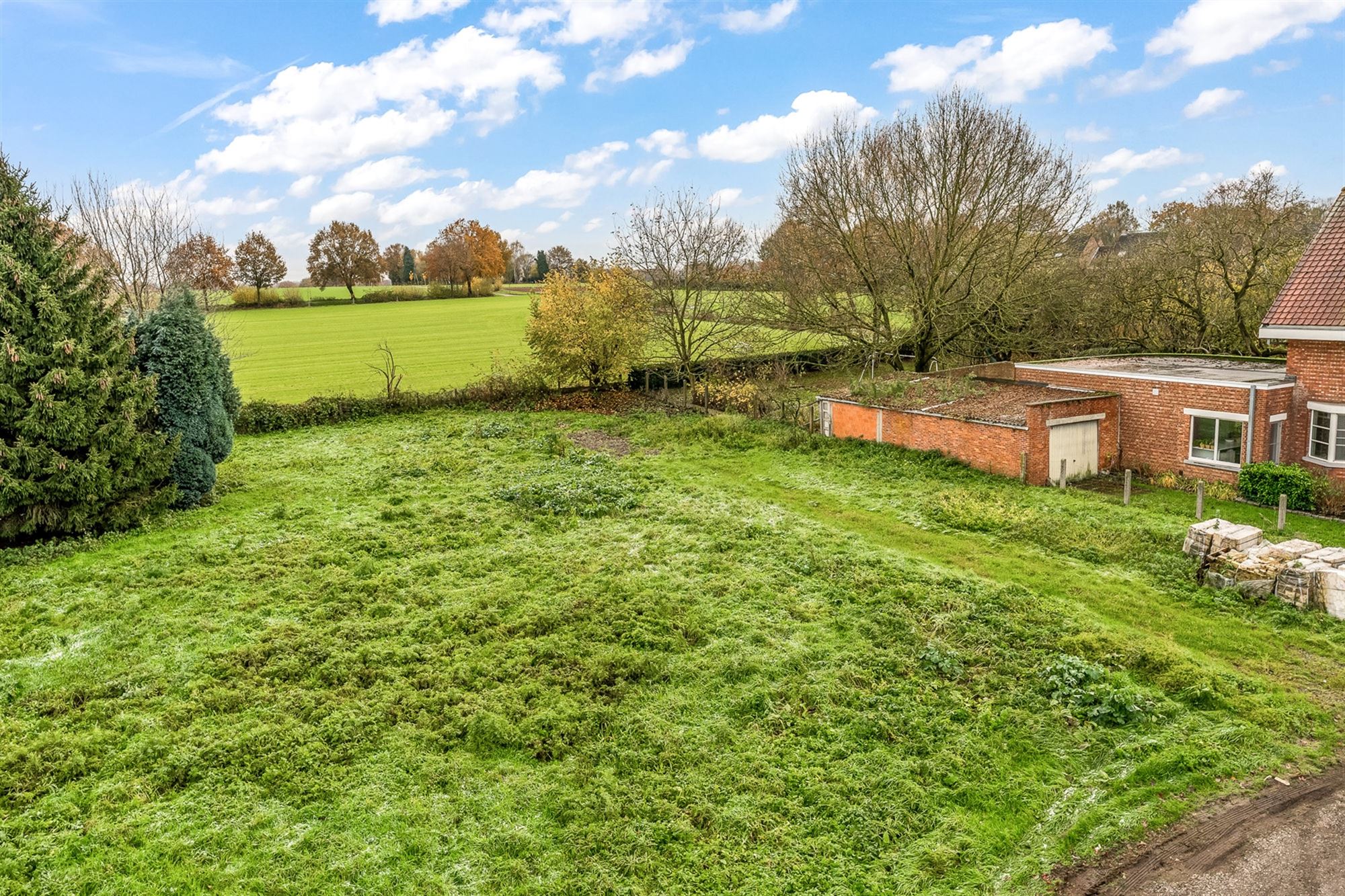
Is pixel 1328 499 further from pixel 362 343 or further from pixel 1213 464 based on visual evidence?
pixel 362 343

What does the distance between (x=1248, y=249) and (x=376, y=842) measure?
3008 cm

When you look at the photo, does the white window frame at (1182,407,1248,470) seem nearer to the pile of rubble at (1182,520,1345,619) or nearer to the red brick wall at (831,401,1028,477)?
the red brick wall at (831,401,1028,477)

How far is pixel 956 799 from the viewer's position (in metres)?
7.11

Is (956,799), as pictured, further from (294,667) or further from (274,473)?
(274,473)

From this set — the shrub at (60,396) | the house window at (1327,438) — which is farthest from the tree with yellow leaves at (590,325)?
the house window at (1327,438)

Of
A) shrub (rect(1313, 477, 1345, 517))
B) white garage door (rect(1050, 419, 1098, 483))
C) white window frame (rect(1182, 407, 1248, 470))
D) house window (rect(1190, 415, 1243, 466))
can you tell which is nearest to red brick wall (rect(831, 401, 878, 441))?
white garage door (rect(1050, 419, 1098, 483))

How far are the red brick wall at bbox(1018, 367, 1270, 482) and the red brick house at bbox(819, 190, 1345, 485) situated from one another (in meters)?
0.02

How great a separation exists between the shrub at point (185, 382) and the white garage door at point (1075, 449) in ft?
63.1

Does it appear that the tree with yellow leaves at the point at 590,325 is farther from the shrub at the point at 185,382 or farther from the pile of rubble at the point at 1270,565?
the pile of rubble at the point at 1270,565

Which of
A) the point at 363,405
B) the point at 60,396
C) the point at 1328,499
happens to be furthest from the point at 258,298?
the point at 1328,499

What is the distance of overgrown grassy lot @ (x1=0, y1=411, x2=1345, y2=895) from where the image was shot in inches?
259

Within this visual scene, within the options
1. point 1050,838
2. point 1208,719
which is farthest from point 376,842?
point 1208,719

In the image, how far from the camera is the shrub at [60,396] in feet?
44.5

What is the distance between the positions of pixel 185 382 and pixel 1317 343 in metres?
24.6
